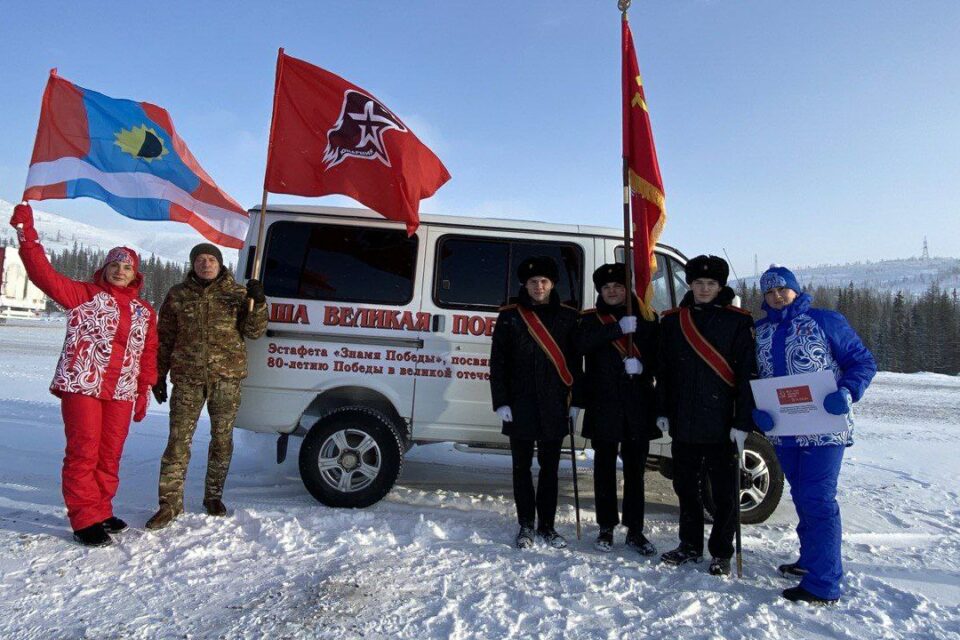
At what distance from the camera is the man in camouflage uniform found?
4.03m

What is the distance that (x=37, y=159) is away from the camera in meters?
4.11

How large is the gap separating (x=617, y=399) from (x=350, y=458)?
2143 mm

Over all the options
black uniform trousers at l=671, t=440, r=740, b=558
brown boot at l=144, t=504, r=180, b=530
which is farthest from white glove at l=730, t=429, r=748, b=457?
brown boot at l=144, t=504, r=180, b=530

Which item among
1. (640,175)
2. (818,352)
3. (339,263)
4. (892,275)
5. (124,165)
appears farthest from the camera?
(892,275)

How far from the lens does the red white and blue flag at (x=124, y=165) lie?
13.8 ft

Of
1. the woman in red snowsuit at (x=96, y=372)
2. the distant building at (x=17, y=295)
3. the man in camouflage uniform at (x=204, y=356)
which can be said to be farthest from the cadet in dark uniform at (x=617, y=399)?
the distant building at (x=17, y=295)

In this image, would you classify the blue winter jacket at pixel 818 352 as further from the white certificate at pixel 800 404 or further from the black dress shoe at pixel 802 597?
the black dress shoe at pixel 802 597

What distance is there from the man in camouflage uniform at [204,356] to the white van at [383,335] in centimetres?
37

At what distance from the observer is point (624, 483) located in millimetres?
3939

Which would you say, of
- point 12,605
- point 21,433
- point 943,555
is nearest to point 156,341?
point 12,605

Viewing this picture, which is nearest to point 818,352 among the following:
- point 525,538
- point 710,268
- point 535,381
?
point 710,268

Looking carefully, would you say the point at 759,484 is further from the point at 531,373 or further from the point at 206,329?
the point at 206,329

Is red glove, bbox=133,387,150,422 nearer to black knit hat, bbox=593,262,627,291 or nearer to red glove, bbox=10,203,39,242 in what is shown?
red glove, bbox=10,203,39,242

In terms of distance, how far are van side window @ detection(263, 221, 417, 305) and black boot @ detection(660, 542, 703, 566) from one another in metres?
2.62
